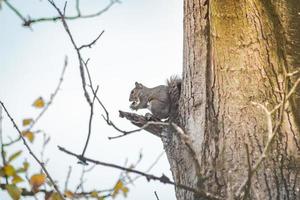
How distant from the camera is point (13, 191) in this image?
214cm

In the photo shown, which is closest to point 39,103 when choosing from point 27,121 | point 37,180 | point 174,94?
point 27,121

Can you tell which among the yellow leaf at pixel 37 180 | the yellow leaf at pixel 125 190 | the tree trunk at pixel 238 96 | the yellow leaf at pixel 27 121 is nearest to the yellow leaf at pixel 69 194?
the yellow leaf at pixel 37 180

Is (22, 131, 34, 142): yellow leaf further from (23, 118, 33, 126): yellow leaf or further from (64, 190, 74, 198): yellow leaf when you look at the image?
(64, 190, 74, 198): yellow leaf

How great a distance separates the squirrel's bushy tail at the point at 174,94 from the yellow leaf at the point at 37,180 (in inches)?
36.0

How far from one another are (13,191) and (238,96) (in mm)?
1134

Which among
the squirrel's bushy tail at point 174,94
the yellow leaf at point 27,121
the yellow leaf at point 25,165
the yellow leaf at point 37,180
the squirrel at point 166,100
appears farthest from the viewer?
the squirrel at point 166,100

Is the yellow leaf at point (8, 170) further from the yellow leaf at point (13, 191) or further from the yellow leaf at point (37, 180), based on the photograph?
the yellow leaf at point (37, 180)

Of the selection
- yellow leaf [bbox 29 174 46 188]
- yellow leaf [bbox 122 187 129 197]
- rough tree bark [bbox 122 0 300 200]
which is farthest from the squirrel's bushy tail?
yellow leaf [bbox 29 174 46 188]

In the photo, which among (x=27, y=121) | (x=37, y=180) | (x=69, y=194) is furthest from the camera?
(x=27, y=121)

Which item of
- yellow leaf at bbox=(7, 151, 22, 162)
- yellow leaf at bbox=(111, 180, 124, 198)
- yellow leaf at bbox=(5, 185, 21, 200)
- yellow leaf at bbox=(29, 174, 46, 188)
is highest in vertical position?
yellow leaf at bbox=(7, 151, 22, 162)

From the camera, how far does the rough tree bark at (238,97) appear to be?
253cm

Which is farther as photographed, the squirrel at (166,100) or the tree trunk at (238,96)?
the squirrel at (166,100)

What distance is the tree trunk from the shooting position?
253 centimetres

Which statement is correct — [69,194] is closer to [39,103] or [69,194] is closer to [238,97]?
[39,103]
